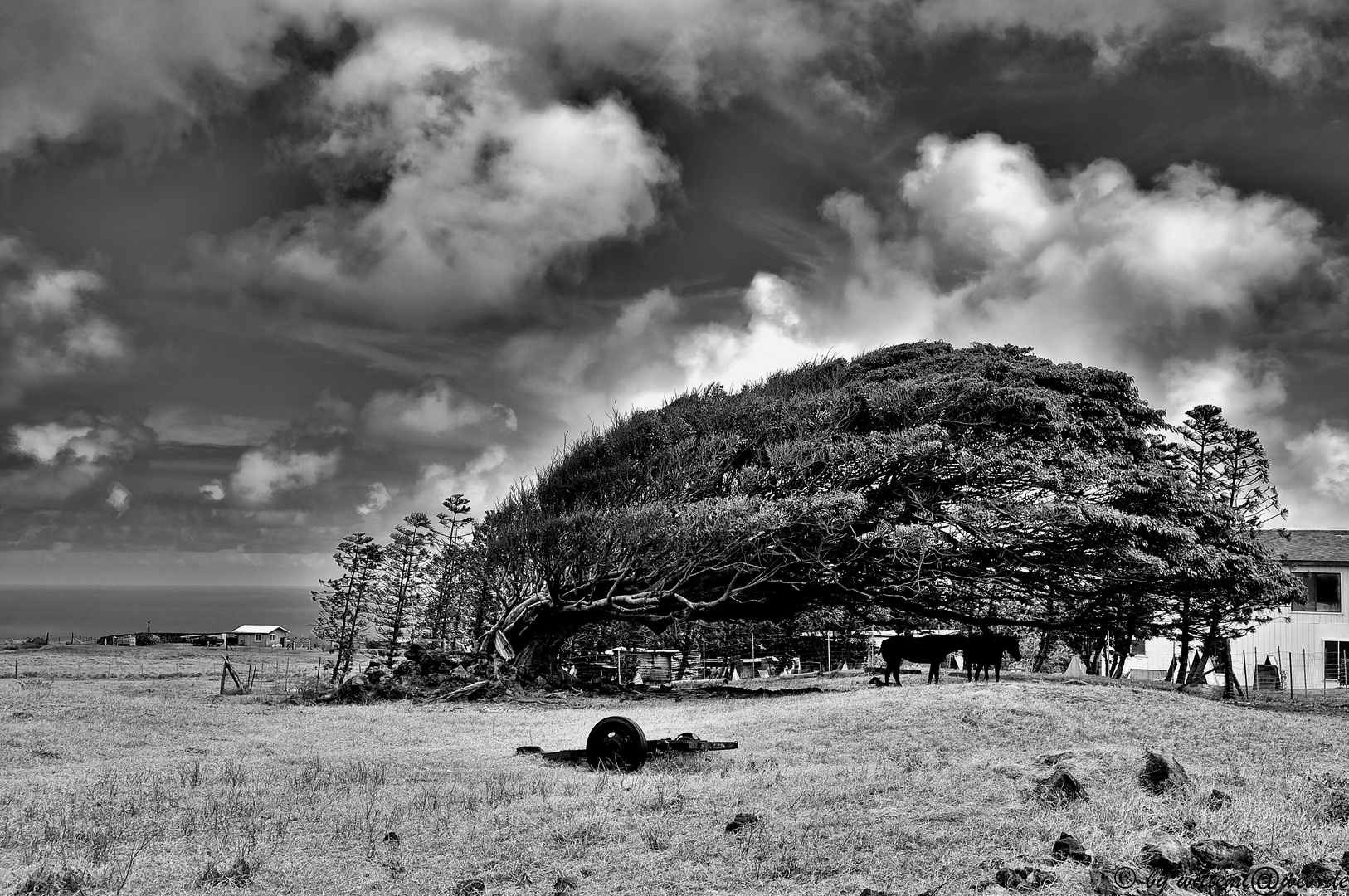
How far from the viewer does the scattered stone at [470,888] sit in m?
7.84

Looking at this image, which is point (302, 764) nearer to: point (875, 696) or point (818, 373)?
point (875, 696)

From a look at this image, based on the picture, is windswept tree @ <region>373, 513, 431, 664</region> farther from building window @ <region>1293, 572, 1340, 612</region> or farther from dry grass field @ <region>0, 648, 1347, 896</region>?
building window @ <region>1293, 572, 1340, 612</region>

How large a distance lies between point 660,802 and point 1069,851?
414 centimetres

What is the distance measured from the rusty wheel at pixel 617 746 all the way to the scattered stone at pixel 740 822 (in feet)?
12.9

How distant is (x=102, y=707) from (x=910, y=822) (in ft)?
65.8

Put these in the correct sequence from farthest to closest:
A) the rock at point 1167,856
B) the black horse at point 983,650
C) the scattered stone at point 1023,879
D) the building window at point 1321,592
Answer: the building window at point 1321,592 → the black horse at point 983,650 → the rock at point 1167,856 → the scattered stone at point 1023,879

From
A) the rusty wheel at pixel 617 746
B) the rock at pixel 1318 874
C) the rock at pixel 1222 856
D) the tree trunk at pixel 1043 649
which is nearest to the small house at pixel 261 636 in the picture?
the tree trunk at pixel 1043 649

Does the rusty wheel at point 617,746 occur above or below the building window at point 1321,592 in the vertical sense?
below

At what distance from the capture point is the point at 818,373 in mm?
30969

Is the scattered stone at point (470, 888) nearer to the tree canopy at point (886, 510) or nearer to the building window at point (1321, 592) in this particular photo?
the tree canopy at point (886, 510)

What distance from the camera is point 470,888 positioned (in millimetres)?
7930

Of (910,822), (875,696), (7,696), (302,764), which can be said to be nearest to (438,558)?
(7,696)

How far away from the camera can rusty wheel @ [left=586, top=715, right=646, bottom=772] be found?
13672mm

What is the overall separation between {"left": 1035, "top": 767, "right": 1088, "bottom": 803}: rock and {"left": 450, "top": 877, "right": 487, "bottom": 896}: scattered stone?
5.68 meters
